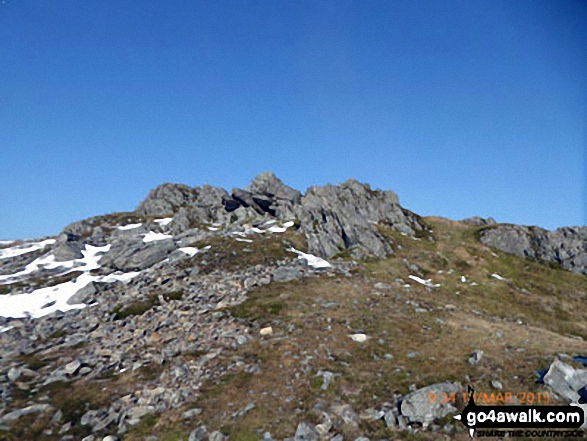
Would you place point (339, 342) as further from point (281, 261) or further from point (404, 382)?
point (281, 261)

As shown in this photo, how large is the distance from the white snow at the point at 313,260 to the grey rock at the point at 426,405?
30661 millimetres

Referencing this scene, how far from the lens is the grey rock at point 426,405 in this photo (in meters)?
16.7

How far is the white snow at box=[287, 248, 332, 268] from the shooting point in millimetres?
48969

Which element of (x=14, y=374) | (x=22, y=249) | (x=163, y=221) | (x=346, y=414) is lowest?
(x=346, y=414)

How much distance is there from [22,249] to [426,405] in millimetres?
80619

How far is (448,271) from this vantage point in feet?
175

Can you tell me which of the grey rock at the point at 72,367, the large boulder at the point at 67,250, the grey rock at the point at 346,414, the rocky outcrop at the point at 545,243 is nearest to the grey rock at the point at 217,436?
the grey rock at the point at 346,414

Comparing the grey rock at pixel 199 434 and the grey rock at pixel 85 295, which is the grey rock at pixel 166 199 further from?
the grey rock at pixel 199 434

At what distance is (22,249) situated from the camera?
217 feet

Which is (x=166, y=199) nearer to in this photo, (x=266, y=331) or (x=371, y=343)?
(x=266, y=331)

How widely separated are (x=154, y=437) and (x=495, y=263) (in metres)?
65.3

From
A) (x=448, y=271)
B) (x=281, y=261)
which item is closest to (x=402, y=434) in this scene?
(x=281, y=261)

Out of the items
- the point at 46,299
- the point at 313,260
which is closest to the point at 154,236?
the point at 46,299
